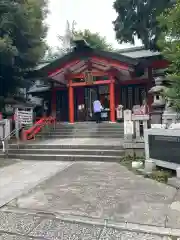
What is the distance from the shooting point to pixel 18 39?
12.8 meters

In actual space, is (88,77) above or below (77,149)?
above

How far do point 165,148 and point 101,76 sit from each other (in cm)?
942

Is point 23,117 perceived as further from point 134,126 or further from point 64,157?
point 134,126

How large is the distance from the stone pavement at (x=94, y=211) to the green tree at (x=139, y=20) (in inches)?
368

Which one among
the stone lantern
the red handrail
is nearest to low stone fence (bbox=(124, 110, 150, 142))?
the stone lantern

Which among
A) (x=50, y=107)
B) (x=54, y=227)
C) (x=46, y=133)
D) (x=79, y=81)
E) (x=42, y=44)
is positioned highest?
(x=42, y=44)

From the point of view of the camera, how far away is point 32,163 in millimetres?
7953

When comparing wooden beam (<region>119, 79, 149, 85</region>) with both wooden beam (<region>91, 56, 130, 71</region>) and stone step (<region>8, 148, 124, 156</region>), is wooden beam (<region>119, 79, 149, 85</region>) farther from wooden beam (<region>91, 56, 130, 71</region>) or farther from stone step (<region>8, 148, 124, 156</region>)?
stone step (<region>8, 148, 124, 156</region>)

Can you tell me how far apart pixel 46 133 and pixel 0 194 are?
7.02 m

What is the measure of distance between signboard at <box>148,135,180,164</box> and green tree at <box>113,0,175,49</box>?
7.55 m

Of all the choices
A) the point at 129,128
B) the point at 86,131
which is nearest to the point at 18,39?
the point at 86,131

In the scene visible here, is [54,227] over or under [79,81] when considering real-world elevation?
under

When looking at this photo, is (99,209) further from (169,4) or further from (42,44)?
(42,44)

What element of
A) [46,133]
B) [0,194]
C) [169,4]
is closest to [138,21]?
[169,4]
